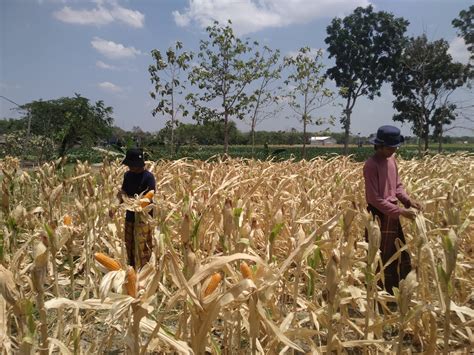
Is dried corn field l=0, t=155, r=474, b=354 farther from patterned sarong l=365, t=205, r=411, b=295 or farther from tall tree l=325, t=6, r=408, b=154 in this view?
tall tree l=325, t=6, r=408, b=154

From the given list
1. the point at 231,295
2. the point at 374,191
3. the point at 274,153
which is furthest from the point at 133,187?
the point at 274,153

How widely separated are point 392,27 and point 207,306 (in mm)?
32846

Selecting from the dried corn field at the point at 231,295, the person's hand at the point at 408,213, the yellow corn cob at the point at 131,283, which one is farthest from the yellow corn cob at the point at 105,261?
the person's hand at the point at 408,213

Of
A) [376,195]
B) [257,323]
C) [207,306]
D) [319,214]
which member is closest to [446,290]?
[257,323]

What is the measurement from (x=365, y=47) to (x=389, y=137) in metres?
29.5

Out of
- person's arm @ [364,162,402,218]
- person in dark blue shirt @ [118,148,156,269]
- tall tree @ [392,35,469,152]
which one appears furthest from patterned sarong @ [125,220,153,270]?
tall tree @ [392,35,469,152]

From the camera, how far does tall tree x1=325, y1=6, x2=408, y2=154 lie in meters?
29.7

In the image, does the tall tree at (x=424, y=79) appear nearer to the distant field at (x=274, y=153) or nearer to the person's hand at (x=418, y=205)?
the distant field at (x=274, y=153)

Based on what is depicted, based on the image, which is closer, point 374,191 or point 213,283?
point 213,283

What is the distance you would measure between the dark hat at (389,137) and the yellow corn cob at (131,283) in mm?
2221

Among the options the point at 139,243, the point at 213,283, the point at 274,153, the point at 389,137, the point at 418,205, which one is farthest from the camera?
the point at 274,153

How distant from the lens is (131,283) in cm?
112

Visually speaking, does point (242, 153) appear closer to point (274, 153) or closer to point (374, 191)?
point (274, 153)

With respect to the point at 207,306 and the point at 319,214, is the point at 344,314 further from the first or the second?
the point at 319,214
